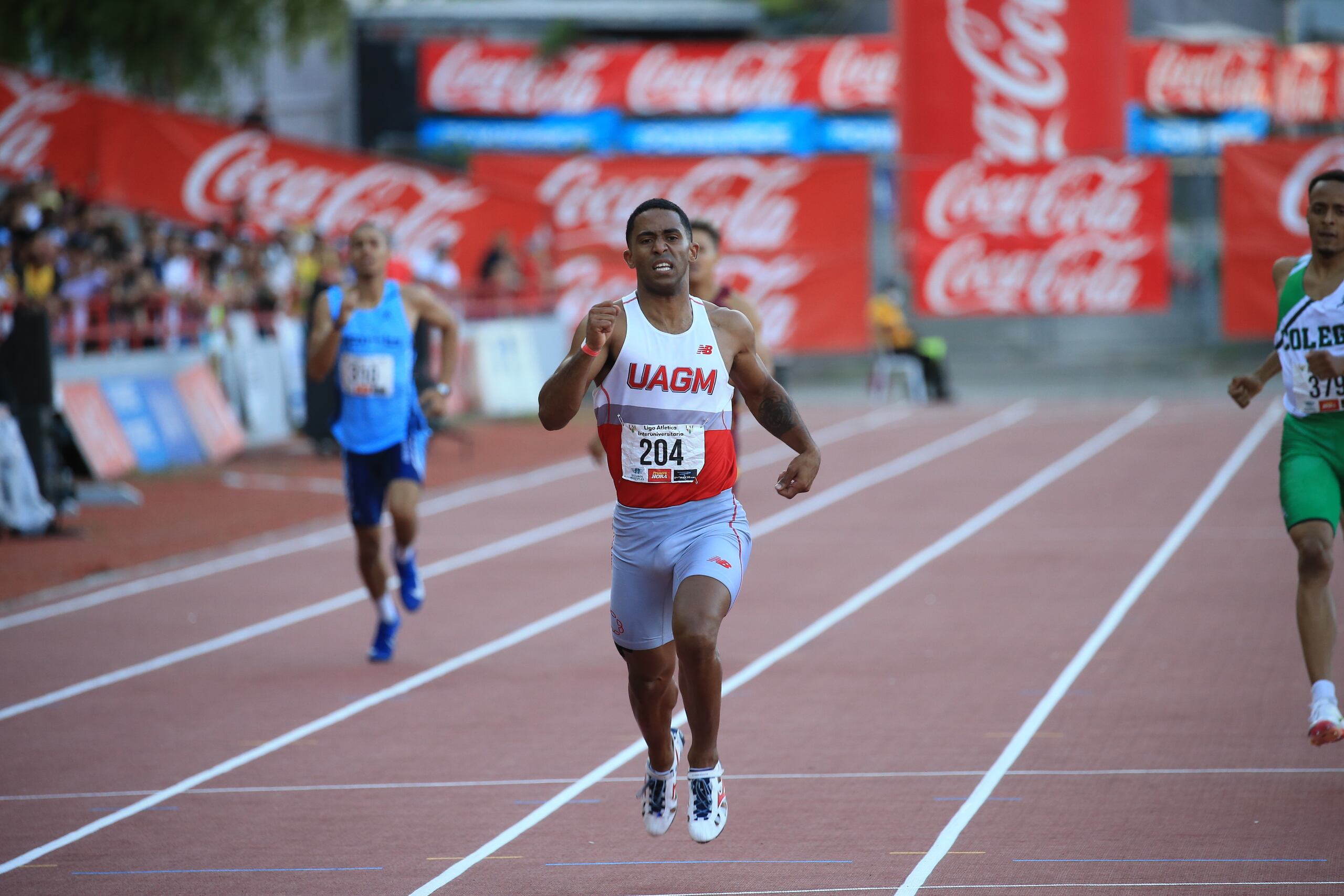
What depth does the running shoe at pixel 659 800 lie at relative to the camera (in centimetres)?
599

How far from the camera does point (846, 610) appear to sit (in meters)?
11.1

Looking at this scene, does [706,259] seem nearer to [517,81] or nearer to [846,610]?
[846,610]

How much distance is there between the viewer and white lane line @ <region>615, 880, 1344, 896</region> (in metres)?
5.61

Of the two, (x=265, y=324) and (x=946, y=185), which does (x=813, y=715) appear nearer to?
(x=265, y=324)

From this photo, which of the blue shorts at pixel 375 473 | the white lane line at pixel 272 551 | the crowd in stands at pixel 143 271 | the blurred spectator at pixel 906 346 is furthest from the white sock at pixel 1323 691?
the blurred spectator at pixel 906 346

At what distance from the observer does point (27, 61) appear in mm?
26266

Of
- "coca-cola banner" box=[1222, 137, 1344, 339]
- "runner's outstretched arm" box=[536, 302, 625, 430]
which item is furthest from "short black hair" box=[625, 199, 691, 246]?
"coca-cola banner" box=[1222, 137, 1344, 339]

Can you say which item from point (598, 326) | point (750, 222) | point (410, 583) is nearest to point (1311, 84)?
point (750, 222)

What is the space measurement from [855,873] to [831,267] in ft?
74.4

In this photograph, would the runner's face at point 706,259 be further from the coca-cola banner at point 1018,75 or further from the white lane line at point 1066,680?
the coca-cola banner at point 1018,75

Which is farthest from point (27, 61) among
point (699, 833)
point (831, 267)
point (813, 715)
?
point (699, 833)

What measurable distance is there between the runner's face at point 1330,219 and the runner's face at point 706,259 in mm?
3290

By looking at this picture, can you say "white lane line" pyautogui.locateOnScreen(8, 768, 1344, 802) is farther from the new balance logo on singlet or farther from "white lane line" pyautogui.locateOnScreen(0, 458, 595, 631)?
"white lane line" pyautogui.locateOnScreen(0, 458, 595, 631)

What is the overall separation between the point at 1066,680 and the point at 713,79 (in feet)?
118
